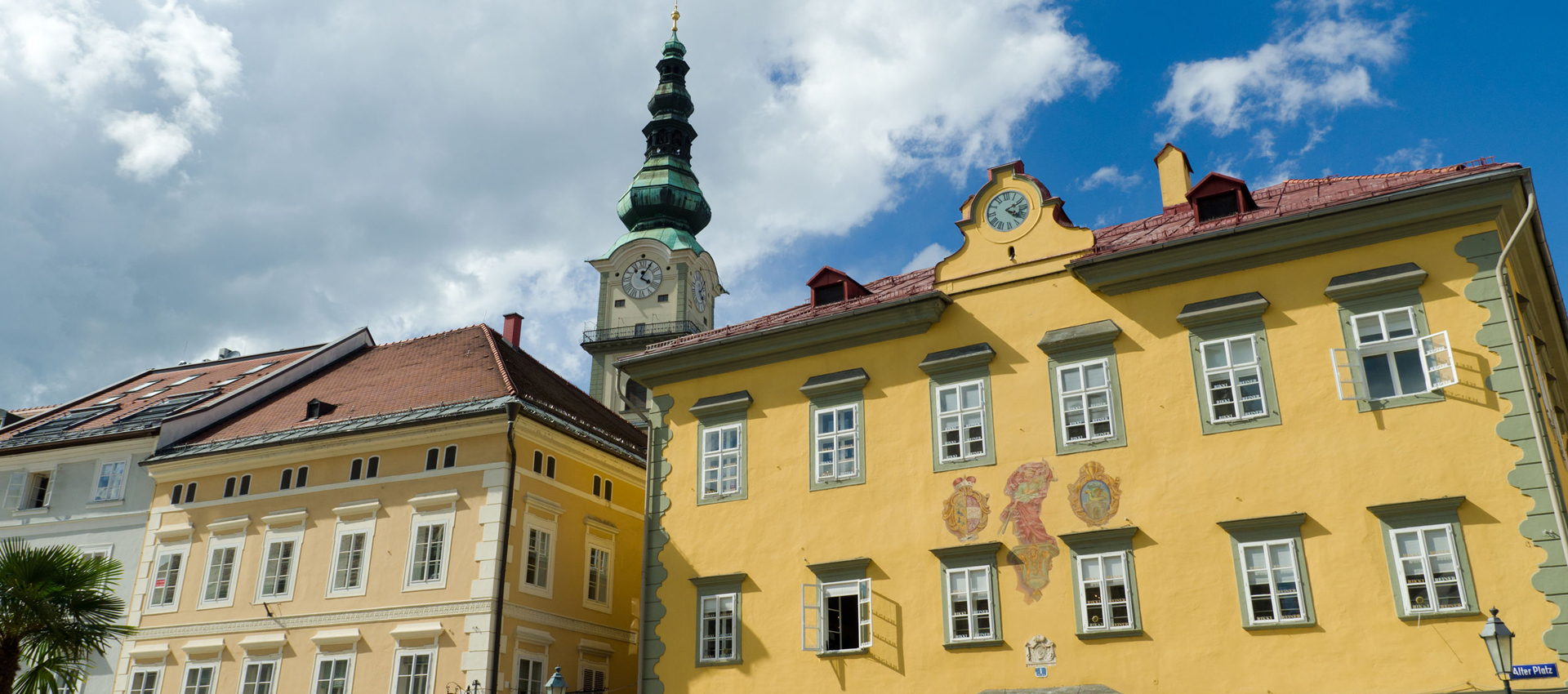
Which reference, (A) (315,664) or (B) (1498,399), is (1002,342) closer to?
(B) (1498,399)

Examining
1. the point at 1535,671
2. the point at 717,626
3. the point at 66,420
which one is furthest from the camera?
the point at 66,420

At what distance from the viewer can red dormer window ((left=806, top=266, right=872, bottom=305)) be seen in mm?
22688

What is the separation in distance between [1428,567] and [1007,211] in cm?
887

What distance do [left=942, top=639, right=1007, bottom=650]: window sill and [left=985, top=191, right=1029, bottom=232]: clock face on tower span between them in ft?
23.6

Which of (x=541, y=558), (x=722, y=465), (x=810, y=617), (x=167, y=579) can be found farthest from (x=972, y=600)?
(x=167, y=579)

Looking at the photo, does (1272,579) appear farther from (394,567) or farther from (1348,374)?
(394,567)

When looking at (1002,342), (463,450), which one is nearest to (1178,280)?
(1002,342)

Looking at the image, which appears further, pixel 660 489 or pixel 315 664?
pixel 315 664

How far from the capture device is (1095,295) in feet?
64.2

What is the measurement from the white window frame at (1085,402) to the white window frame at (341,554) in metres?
15.0

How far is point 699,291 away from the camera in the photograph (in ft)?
191

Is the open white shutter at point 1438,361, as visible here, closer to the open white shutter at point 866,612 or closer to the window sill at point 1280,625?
the window sill at point 1280,625

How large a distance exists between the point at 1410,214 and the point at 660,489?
543 inches

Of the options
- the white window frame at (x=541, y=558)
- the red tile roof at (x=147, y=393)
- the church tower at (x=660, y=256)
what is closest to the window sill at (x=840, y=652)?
the white window frame at (x=541, y=558)
